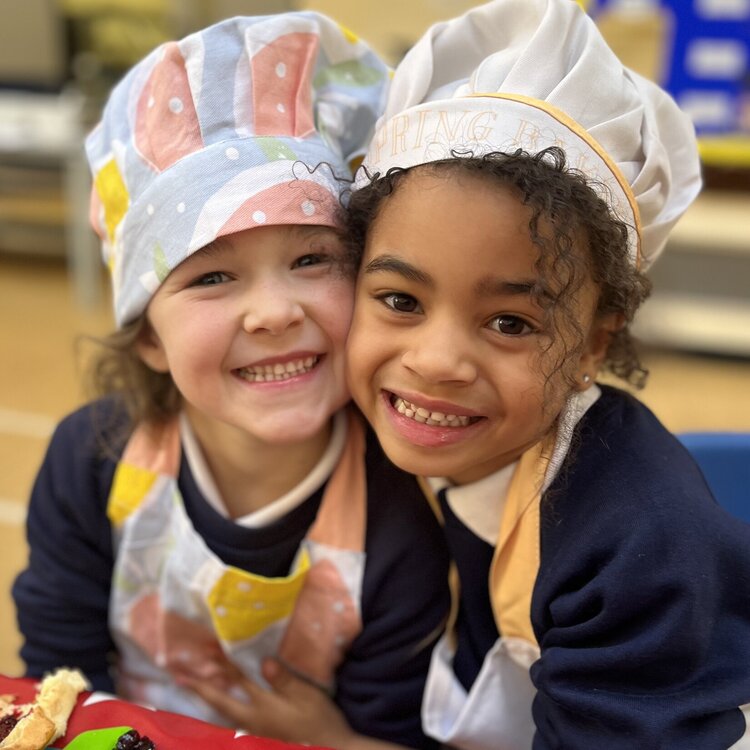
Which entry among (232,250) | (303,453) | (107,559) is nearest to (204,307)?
(232,250)

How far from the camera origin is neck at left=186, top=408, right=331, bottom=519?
1041 mm

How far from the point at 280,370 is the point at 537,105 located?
0.35m

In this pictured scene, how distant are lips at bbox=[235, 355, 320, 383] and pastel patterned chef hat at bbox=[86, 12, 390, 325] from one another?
0.13 m

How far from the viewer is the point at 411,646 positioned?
3.28 feet

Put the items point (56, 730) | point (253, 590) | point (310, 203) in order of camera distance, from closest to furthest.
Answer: point (56, 730) → point (310, 203) → point (253, 590)

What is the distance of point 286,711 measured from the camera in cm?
103

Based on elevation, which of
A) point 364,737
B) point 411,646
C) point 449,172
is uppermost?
point 449,172

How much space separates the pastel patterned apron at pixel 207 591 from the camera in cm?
100

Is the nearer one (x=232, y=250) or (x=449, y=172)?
(x=449, y=172)

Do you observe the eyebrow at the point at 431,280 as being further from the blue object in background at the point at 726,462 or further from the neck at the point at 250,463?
the blue object in background at the point at 726,462

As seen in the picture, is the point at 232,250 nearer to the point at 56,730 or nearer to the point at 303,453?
the point at 303,453

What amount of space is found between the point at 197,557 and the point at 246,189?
0.41 metres

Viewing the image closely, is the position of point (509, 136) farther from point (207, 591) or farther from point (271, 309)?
point (207, 591)

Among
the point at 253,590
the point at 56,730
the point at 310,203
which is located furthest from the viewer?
the point at 253,590
